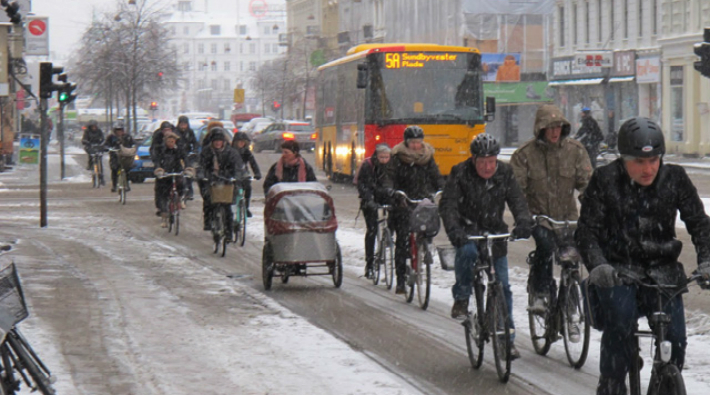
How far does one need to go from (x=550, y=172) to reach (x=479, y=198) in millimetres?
637

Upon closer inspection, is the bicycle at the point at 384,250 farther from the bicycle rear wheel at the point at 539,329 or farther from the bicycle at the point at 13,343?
the bicycle at the point at 13,343

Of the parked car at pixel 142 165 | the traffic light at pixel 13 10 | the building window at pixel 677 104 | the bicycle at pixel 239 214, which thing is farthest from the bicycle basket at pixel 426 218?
the building window at pixel 677 104

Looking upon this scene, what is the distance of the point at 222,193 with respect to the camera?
54.4 ft

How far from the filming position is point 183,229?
20.7 metres

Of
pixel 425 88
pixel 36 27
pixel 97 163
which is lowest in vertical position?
pixel 97 163

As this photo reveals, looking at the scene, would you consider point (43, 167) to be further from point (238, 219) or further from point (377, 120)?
point (377, 120)

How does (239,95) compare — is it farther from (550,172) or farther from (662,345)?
(662,345)

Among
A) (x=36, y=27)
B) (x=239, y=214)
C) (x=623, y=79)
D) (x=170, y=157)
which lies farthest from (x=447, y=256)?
(x=36, y=27)

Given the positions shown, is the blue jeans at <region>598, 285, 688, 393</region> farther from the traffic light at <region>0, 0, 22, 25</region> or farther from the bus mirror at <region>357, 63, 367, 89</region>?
the bus mirror at <region>357, 63, 367, 89</region>

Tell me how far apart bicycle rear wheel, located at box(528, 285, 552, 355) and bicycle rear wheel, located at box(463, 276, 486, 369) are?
480 mm

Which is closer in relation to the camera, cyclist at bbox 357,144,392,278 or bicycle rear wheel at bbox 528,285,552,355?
bicycle rear wheel at bbox 528,285,552,355

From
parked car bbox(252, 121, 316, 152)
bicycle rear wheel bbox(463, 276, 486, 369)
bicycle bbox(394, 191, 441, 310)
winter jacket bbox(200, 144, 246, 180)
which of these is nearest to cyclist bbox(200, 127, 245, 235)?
winter jacket bbox(200, 144, 246, 180)

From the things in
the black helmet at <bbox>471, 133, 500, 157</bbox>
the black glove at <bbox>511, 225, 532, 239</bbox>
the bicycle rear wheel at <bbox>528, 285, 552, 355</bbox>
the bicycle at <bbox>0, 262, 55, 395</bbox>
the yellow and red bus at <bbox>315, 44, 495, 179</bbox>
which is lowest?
the bicycle rear wheel at <bbox>528, 285, 552, 355</bbox>

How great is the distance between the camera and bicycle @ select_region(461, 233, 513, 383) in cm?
794
